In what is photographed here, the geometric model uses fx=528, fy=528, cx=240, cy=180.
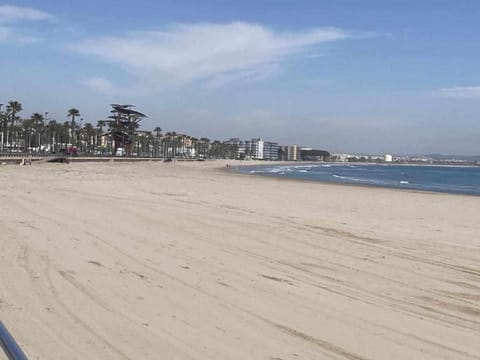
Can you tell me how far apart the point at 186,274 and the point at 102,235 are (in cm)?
292

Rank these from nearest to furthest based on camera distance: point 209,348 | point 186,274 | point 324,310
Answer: point 209,348 < point 324,310 < point 186,274

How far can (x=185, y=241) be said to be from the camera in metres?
8.89

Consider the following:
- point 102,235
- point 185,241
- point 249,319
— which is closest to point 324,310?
point 249,319

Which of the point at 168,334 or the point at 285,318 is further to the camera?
the point at 285,318

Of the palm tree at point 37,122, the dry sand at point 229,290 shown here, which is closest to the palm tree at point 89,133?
the palm tree at point 37,122

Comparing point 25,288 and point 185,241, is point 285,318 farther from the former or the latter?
point 185,241

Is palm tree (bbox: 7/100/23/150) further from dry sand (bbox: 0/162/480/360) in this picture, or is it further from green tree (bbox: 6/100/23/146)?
dry sand (bbox: 0/162/480/360)

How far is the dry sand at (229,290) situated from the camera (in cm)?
428

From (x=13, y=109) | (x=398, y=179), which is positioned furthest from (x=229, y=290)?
(x=13, y=109)

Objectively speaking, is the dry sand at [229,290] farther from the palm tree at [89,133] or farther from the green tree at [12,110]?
the palm tree at [89,133]

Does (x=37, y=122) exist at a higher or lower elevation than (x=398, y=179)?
higher

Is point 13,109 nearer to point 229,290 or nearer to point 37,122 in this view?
point 37,122

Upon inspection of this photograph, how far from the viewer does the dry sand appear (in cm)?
428

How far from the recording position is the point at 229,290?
5.89 meters
